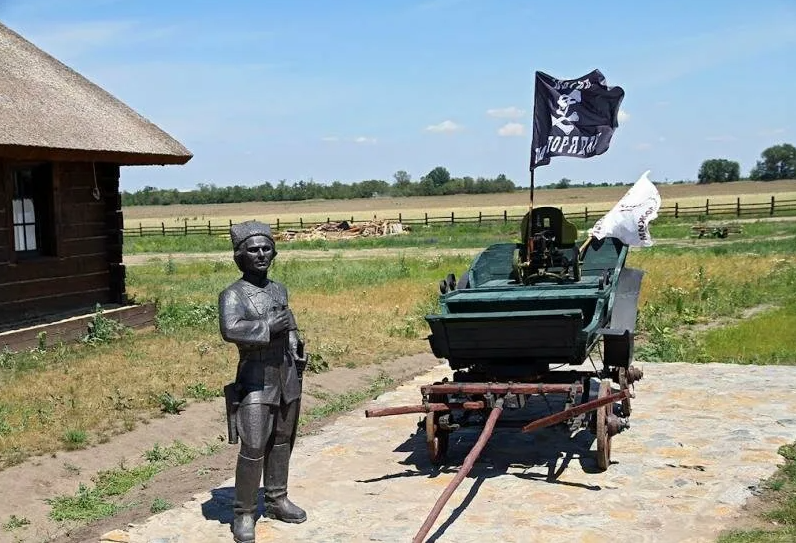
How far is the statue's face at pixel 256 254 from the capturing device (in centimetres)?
623

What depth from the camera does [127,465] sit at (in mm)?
8539

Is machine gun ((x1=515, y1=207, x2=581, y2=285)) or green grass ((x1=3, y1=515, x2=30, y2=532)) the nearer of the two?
green grass ((x1=3, y1=515, x2=30, y2=532))

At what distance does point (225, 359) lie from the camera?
12609 mm

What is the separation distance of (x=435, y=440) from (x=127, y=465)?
3.01 metres

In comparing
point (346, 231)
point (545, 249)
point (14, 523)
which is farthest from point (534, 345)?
point (346, 231)

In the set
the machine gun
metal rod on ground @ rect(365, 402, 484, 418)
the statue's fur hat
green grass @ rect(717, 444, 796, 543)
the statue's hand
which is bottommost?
green grass @ rect(717, 444, 796, 543)

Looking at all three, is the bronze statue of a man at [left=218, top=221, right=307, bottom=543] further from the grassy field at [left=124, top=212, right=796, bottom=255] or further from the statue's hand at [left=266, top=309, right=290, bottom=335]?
the grassy field at [left=124, top=212, right=796, bottom=255]

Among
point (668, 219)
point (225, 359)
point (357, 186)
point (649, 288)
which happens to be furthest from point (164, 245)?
point (357, 186)

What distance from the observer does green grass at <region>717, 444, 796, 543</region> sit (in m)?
5.83

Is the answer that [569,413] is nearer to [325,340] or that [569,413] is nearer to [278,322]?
[278,322]

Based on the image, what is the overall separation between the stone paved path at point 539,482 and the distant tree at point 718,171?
433 ft

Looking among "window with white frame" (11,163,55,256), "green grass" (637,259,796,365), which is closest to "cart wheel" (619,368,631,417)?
"green grass" (637,259,796,365)

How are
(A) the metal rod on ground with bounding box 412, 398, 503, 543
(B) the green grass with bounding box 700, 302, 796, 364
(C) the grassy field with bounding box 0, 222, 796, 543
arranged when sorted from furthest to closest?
(B) the green grass with bounding box 700, 302, 796, 364 → (C) the grassy field with bounding box 0, 222, 796, 543 → (A) the metal rod on ground with bounding box 412, 398, 503, 543

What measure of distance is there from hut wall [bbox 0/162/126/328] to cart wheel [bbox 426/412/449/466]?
26.6ft
